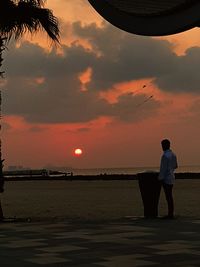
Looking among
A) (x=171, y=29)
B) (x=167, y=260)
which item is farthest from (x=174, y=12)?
(x=167, y=260)

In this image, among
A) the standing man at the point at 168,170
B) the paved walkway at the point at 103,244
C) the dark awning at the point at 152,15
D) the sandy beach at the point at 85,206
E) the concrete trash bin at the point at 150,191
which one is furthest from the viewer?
the sandy beach at the point at 85,206

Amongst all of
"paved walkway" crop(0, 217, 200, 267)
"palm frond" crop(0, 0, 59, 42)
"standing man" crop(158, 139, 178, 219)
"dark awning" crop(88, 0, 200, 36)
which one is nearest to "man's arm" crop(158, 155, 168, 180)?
"standing man" crop(158, 139, 178, 219)

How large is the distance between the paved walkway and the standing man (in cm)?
50

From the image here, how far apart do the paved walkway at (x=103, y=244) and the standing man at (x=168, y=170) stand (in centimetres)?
50

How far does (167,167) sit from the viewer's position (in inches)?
473

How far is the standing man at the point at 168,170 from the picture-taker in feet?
39.3

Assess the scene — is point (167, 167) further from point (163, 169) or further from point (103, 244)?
point (103, 244)

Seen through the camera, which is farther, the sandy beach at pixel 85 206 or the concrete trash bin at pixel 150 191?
the sandy beach at pixel 85 206

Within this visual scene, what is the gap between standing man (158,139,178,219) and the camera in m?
12.0

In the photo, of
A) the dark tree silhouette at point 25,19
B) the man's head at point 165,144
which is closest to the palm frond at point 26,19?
the dark tree silhouette at point 25,19

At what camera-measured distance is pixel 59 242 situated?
8594 mm

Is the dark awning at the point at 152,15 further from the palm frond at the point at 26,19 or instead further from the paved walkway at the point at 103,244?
the palm frond at the point at 26,19

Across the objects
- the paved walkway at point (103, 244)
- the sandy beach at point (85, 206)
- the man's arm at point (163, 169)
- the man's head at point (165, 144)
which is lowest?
the paved walkway at point (103, 244)

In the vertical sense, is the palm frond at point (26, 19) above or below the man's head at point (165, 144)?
above
